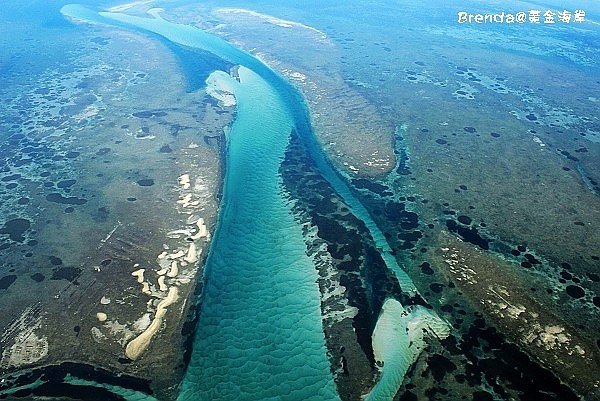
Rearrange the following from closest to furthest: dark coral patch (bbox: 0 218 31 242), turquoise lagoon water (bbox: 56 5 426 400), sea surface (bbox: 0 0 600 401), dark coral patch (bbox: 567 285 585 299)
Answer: turquoise lagoon water (bbox: 56 5 426 400) < sea surface (bbox: 0 0 600 401) < dark coral patch (bbox: 567 285 585 299) < dark coral patch (bbox: 0 218 31 242)

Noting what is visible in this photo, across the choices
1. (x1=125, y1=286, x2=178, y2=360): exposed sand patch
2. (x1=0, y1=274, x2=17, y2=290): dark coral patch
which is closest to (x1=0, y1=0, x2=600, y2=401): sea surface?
(x1=0, y1=274, x2=17, y2=290): dark coral patch

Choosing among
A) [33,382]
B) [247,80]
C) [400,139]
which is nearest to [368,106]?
[400,139]

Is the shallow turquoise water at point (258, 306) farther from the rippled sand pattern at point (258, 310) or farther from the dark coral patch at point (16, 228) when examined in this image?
the dark coral patch at point (16, 228)

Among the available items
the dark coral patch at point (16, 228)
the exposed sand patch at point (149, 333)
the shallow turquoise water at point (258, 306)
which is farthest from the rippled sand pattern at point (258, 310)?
the dark coral patch at point (16, 228)

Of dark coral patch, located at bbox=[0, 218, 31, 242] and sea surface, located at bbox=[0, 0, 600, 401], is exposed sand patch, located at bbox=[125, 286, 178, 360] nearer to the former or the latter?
sea surface, located at bbox=[0, 0, 600, 401]

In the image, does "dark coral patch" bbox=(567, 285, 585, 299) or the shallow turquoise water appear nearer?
the shallow turquoise water

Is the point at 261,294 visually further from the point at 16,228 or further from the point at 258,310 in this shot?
the point at 16,228

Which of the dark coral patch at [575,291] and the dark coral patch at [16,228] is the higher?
the dark coral patch at [575,291]

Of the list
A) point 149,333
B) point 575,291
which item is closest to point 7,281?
point 149,333

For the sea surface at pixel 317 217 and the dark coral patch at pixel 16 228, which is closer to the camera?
the sea surface at pixel 317 217

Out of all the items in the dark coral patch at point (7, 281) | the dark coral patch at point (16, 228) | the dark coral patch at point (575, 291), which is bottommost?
the dark coral patch at point (7, 281)

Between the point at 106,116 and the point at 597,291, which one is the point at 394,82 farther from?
the point at 597,291
